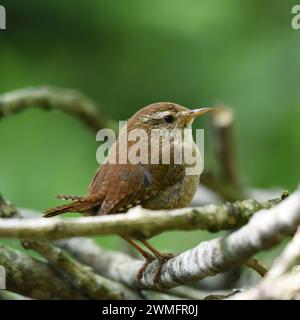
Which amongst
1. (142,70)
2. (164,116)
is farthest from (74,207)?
(142,70)

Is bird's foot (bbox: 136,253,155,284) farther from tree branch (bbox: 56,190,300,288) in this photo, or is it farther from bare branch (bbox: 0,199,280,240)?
bare branch (bbox: 0,199,280,240)

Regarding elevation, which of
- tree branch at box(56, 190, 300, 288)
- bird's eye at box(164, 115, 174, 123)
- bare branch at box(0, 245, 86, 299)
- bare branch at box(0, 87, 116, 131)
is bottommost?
bare branch at box(0, 245, 86, 299)

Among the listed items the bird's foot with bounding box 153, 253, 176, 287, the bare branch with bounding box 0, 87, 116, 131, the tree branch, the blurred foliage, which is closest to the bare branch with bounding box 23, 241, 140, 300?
the bird's foot with bounding box 153, 253, 176, 287

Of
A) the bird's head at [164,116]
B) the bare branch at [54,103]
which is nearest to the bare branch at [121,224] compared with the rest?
the bird's head at [164,116]

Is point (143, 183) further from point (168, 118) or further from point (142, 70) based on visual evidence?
point (142, 70)

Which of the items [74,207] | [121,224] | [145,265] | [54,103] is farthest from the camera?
[54,103]
